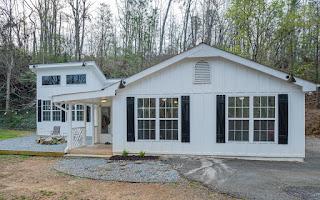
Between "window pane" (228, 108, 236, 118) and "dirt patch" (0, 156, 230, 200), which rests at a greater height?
"window pane" (228, 108, 236, 118)

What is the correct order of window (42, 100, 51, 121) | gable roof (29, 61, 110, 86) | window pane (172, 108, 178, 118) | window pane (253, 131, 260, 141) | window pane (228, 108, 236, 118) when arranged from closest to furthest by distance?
window pane (253, 131, 260, 141) < window pane (228, 108, 236, 118) < window pane (172, 108, 178, 118) < gable roof (29, 61, 110, 86) < window (42, 100, 51, 121)

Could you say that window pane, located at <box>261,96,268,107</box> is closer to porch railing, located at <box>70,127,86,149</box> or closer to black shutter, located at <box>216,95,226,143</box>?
black shutter, located at <box>216,95,226,143</box>

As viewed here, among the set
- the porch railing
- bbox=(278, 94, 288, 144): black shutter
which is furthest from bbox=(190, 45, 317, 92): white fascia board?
the porch railing

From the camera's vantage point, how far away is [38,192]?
703cm

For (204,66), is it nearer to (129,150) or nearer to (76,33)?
(129,150)

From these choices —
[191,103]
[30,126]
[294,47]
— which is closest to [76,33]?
[30,126]

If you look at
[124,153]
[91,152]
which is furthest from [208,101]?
[91,152]

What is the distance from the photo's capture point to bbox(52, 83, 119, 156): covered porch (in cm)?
1198

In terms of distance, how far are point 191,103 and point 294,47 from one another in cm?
1938

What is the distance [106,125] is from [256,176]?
8.38 m

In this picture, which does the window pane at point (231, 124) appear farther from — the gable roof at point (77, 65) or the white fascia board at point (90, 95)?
the gable roof at point (77, 65)

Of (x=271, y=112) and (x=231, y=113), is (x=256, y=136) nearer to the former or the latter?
(x=271, y=112)

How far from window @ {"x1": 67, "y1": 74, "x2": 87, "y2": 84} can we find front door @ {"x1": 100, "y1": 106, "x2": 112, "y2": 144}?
478 cm

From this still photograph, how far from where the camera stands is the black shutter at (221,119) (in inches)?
439
